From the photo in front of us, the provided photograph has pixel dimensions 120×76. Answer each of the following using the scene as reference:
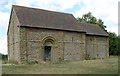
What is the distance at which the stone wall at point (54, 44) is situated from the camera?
19.3 m

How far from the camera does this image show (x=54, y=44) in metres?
21.6

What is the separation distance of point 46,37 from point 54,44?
5.42ft

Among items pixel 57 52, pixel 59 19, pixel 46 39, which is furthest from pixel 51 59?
pixel 59 19

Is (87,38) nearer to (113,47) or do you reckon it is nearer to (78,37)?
→ (78,37)

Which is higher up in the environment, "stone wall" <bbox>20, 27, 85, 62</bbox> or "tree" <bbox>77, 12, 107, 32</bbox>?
"tree" <bbox>77, 12, 107, 32</bbox>

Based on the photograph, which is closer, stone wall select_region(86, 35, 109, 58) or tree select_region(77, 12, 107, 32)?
stone wall select_region(86, 35, 109, 58)

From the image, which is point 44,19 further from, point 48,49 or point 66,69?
point 66,69

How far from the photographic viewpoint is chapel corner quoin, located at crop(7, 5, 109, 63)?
19484 millimetres

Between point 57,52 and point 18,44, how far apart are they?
5.69 meters

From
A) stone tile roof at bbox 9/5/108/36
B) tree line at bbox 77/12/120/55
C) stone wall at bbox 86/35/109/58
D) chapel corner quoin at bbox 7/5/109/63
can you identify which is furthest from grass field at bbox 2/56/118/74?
tree line at bbox 77/12/120/55

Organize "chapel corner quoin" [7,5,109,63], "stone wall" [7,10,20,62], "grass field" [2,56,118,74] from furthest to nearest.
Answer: "stone wall" [7,10,20,62], "chapel corner quoin" [7,5,109,63], "grass field" [2,56,118,74]

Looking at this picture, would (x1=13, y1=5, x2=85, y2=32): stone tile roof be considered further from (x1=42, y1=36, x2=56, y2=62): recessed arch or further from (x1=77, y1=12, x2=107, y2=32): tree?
(x1=77, y1=12, x2=107, y2=32): tree

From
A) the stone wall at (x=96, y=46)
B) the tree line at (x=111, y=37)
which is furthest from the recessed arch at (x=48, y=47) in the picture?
the tree line at (x=111, y=37)

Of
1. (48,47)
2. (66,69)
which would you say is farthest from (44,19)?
(66,69)
